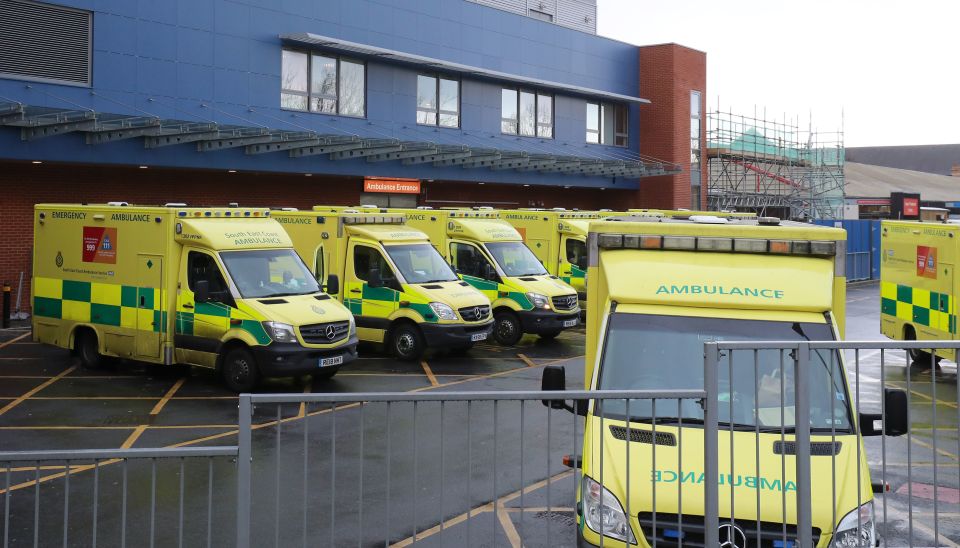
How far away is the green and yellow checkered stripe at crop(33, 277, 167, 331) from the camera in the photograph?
1608 cm

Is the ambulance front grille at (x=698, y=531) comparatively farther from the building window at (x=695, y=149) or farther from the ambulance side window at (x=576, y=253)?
the building window at (x=695, y=149)

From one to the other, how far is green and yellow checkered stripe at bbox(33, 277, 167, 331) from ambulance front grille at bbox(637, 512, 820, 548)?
11.5 metres

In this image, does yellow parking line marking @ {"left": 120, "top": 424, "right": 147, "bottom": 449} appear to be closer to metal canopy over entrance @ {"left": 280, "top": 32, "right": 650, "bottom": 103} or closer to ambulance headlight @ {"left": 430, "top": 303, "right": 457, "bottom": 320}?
ambulance headlight @ {"left": 430, "top": 303, "right": 457, "bottom": 320}

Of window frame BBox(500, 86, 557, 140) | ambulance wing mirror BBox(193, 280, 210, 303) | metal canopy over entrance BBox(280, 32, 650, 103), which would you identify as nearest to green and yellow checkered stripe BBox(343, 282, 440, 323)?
ambulance wing mirror BBox(193, 280, 210, 303)

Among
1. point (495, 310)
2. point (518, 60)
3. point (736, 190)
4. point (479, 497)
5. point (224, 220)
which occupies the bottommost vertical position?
point (479, 497)

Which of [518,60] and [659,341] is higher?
[518,60]

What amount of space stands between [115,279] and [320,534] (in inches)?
362

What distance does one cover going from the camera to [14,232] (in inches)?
938

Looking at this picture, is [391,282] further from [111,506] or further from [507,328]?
[111,506]

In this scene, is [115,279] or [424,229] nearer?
[115,279]

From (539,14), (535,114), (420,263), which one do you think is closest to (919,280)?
(420,263)

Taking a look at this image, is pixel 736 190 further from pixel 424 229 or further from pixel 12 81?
pixel 12 81

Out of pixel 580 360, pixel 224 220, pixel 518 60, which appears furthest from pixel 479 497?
pixel 518 60

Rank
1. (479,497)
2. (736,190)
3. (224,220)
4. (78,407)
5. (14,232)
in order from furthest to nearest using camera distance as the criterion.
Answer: (736,190) < (14,232) < (224,220) < (78,407) < (479,497)
